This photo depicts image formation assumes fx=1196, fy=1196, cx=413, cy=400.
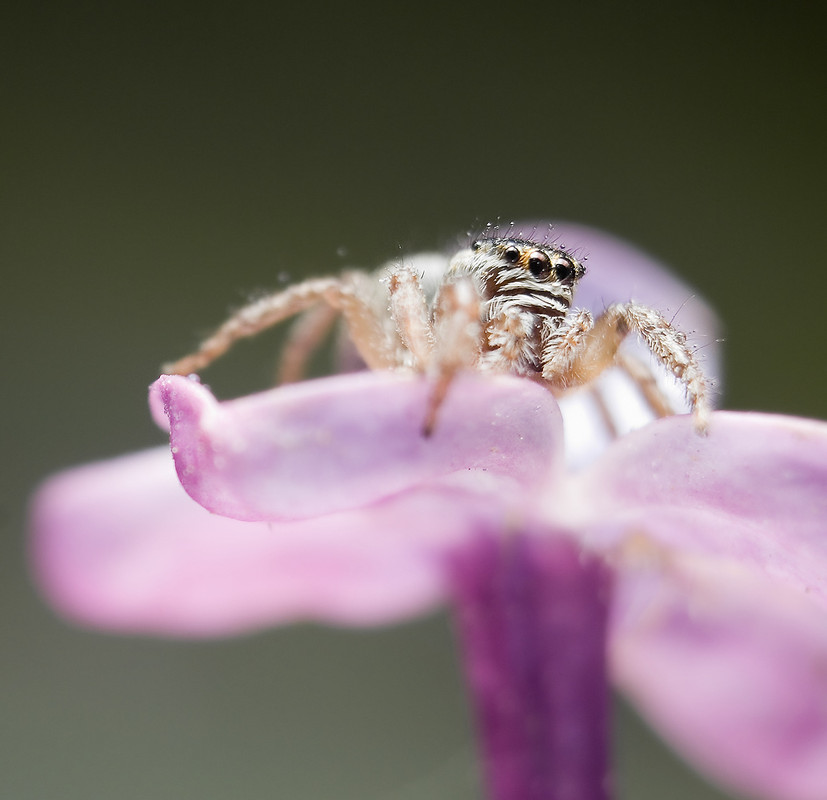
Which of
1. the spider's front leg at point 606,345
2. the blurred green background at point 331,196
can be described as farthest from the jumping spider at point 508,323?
the blurred green background at point 331,196

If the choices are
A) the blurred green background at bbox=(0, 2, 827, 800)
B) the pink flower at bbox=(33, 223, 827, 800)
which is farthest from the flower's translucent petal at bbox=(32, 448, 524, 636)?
the blurred green background at bbox=(0, 2, 827, 800)

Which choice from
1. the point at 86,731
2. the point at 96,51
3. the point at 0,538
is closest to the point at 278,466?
the point at 86,731

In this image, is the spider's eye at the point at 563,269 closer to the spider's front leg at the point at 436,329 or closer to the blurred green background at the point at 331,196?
the spider's front leg at the point at 436,329

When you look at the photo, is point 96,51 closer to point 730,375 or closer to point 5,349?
point 5,349

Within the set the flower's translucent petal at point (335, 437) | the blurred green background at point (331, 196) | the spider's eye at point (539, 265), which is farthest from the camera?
the blurred green background at point (331, 196)

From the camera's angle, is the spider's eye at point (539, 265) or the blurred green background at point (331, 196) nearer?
the spider's eye at point (539, 265)

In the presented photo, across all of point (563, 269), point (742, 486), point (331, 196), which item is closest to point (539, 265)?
point (563, 269)

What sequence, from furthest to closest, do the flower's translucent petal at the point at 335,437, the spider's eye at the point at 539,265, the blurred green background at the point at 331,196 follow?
the blurred green background at the point at 331,196 < the spider's eye at the point at 539,265 < the flower's translucent petal at the point at 335,437
